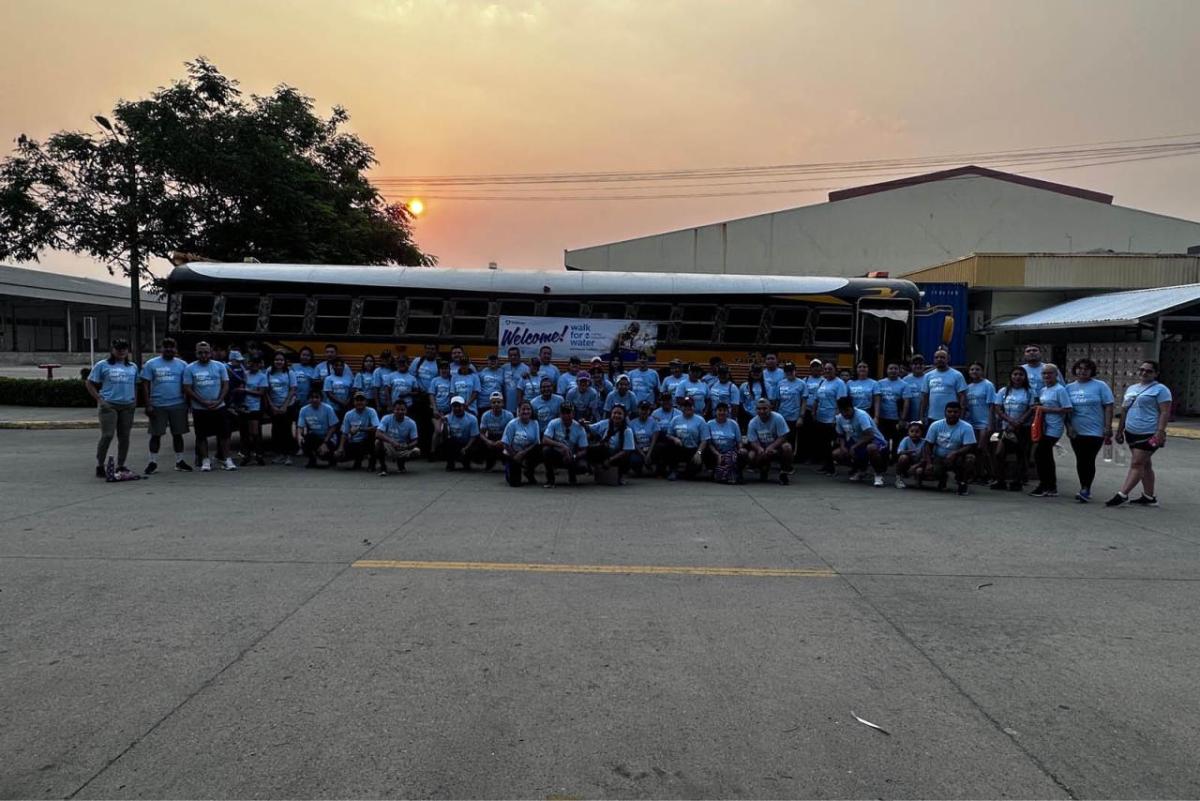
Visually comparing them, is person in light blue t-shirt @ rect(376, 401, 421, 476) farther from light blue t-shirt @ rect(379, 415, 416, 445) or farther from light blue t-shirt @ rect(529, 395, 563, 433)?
light blue t-shirt @ rect(529, 395, 563, 433)

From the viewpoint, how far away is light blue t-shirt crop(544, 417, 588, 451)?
31.9 feet

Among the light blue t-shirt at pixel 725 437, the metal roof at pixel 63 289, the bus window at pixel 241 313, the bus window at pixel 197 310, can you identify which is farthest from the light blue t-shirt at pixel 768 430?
the metal roof at pixel 63 289

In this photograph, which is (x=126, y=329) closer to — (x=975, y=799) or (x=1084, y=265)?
(x=1084, y=265)

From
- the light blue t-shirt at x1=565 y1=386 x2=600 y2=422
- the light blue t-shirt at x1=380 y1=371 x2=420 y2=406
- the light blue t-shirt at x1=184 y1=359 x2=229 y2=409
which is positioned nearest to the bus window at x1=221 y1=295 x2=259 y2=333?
the light blue t-shirt at x1=184 y1=359 x2=229 y2=409

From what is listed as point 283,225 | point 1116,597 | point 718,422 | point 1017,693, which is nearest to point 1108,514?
point 1116,597

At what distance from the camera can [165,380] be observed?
10227mm

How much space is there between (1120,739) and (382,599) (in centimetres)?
403

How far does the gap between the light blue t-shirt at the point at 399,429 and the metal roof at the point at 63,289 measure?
36.1 metres

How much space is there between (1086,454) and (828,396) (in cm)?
326

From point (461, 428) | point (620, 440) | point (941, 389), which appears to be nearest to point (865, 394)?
point (941, 389)

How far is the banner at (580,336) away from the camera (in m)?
13.0

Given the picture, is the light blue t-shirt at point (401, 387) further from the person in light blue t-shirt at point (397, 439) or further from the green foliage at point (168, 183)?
the green foliage at point (168, 183)

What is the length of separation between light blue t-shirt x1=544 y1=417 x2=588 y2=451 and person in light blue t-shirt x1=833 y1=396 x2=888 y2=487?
3.59 metres

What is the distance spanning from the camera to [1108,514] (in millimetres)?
8211
